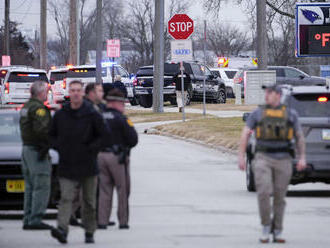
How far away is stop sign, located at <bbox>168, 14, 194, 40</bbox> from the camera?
1313 inches

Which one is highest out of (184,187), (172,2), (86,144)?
(172,2)

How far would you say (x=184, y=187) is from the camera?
17781 mm

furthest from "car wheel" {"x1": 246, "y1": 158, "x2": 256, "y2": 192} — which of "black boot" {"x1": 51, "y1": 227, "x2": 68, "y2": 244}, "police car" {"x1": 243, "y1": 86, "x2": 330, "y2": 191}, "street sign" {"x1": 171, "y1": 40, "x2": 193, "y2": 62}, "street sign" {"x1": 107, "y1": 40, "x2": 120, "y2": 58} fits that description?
"street sign" {"x1": 107, "y1": 40, "x2": 120, "y2": 58}

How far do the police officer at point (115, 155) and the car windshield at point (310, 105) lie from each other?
448 centimetres

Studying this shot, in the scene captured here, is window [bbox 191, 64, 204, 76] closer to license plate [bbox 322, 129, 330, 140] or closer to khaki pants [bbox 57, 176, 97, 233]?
license plate [bbox 322, 129, 330, 140]

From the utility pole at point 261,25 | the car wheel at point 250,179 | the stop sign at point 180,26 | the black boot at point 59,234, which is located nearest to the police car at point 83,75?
the stop sign at point 180,26

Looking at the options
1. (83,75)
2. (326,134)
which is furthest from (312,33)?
(83,75)

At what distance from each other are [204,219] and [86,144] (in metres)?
2.93

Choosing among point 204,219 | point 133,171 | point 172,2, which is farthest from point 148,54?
point 204,219

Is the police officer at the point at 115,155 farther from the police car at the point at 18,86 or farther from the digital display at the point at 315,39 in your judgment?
the police car at the point at 18,86

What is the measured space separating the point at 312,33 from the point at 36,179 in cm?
1518

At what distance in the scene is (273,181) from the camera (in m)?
11.5

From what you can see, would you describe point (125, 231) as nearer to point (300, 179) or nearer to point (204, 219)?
point (204, 219)

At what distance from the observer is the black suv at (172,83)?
44031 mm
